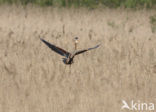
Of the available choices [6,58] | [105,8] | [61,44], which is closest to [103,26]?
[105,8]

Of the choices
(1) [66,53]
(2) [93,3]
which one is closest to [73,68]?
(1) [66,53]

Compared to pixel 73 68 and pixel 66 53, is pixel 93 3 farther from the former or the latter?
pixel 73 68

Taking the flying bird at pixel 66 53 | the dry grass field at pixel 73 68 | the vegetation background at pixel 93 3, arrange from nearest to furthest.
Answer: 1. the flying bird at pixel 66 53
2. the dry grass field at pixel 73 68
3. the vegetation background at pixel 93 3

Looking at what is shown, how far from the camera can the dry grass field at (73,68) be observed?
7598mm

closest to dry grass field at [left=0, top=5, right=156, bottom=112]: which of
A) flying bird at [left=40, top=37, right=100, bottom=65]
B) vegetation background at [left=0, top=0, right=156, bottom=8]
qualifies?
flying bird at [left=40, top=37, right=100, bottom=65]

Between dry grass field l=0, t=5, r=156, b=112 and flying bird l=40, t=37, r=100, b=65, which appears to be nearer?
flying bird l=40, t=37, r=100, b=65

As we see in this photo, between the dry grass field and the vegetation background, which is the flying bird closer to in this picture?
the dry grass field

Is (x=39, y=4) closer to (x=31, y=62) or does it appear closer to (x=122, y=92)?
(x=31, y=62)

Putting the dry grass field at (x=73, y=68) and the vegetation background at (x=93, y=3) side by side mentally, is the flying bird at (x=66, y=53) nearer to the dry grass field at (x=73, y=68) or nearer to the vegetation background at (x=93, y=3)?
the dry grass field at (x=73, y=68)

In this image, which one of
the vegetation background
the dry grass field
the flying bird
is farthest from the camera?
the vegetation background

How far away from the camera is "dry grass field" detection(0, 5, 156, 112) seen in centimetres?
760

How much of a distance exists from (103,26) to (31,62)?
2.49 meters

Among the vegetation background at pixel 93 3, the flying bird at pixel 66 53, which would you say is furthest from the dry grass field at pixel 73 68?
the vegetation background at pixel 93 3

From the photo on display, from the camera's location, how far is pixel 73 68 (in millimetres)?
7590
